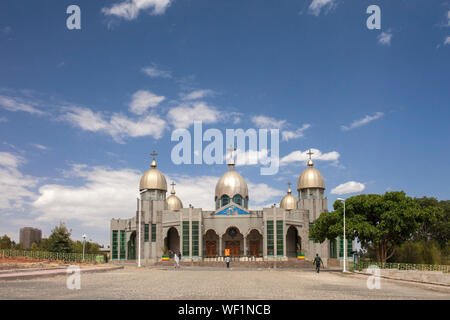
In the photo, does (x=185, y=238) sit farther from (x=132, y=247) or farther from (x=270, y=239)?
(x=132, y=247)

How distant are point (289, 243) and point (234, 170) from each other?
535 inches

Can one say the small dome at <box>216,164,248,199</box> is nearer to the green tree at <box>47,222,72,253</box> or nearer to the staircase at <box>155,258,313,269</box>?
the staircase at <box>155,258,313,269</box>

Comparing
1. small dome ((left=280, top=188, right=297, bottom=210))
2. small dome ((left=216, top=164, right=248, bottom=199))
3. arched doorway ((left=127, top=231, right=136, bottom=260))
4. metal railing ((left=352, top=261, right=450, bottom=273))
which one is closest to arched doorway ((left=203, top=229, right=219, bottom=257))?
small dome ((left=216, top=164, right=248, bottom=199))

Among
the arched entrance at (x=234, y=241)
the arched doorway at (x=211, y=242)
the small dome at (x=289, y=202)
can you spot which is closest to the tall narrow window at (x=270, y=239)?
the arched entrance at (x=234, y=241)

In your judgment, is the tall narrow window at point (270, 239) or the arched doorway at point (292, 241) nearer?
the tall narrow window at point (270, 239)

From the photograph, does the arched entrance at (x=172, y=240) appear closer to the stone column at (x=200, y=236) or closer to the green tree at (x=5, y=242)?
the stone column at (x=200, y=236)

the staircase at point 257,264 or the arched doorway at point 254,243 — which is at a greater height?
the arched doorway at point 254,243

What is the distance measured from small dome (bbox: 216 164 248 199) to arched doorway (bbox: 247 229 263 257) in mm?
5880

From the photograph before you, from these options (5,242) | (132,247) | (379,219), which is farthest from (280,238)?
(5,242)

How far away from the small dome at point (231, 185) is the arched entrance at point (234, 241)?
5.50 m

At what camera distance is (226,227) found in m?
59.4

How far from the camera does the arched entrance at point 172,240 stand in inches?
2525

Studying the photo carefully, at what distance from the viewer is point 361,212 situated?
37781 millimetres
